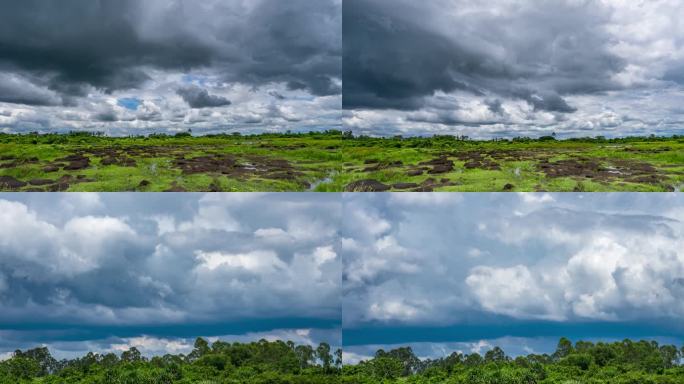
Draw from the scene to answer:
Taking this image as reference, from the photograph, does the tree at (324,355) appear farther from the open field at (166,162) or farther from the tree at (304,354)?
the open field at (166,162)

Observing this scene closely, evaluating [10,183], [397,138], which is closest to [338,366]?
[397,138]

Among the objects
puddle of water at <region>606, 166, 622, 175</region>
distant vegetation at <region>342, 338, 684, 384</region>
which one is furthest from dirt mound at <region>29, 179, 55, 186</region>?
puddle of water at <region>606, 166, 622, 175</region>

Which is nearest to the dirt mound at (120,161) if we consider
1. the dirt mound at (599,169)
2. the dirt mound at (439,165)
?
the dirt mound at (439,165)

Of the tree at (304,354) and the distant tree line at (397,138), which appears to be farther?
the tree at (304,354)

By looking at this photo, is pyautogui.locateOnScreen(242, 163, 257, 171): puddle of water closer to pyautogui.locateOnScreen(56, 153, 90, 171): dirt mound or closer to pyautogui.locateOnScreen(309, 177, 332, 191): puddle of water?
pyautogui.locateOnScreen(309, 177, 332, 191): puddle of water

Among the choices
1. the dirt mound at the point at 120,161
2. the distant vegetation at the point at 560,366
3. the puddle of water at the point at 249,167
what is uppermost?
the dirt mound at the point at 120,161

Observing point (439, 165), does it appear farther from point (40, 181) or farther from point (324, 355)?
point (40, 181)

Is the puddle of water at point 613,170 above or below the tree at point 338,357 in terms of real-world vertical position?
above
